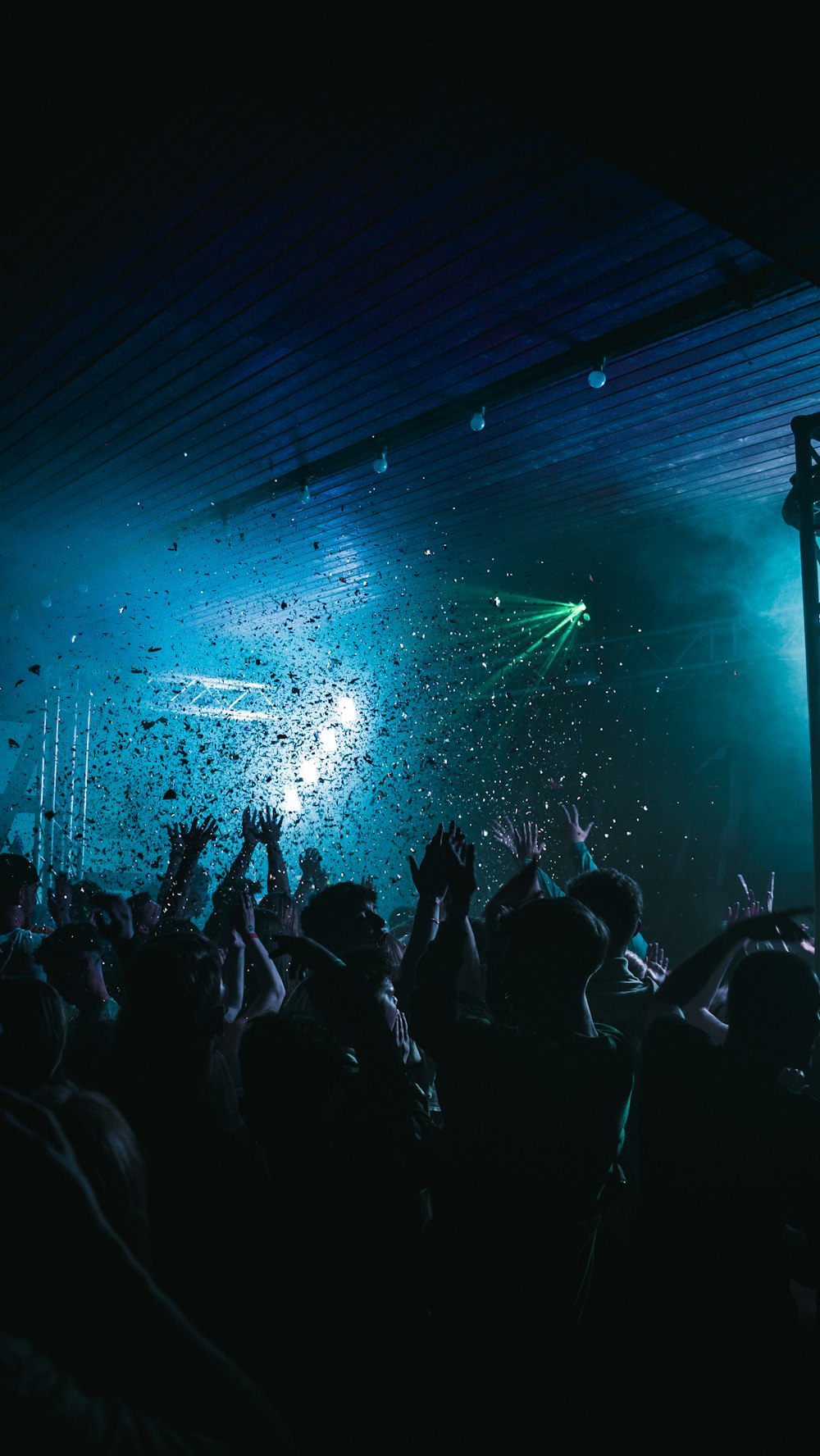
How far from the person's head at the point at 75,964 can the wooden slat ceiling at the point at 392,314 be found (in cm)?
348

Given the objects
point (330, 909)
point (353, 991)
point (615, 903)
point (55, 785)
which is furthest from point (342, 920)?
point (55, 785)

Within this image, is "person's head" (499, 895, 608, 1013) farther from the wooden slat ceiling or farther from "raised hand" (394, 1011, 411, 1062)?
the wooden slat ceiling

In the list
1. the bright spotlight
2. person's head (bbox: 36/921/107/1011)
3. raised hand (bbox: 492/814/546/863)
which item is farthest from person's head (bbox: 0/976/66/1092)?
the bright spotlight

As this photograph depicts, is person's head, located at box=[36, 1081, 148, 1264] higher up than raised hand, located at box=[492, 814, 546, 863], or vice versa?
raised hand, located at box=[492, 814, 546, 863]

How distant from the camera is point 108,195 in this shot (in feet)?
14.2

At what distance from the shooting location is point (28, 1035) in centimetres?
211

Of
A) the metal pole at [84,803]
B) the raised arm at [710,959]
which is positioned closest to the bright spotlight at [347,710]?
Answer: the metal pole at [84,803]

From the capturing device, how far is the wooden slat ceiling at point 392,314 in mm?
3783

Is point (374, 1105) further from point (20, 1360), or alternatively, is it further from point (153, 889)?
point (153, 889)

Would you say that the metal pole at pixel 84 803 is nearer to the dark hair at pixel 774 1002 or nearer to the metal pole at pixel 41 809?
the metal pole at pixel 41 809

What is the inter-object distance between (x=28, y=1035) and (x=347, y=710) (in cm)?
1339

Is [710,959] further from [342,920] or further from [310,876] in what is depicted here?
[310,876]

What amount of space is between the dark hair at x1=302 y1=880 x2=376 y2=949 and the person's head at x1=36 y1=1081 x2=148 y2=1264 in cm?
198

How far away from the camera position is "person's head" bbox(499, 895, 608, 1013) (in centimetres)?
211
